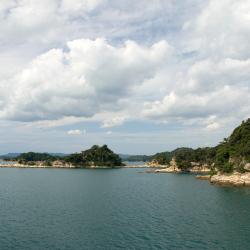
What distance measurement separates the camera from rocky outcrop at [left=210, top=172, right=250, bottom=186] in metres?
105

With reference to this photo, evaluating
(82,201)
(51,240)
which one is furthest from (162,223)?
(82,201)

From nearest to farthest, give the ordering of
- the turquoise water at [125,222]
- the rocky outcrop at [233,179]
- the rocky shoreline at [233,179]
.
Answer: the turquoise water at [125,222] → the rocky shoreline at [233,179] → the rocky outcrop at [233,179]

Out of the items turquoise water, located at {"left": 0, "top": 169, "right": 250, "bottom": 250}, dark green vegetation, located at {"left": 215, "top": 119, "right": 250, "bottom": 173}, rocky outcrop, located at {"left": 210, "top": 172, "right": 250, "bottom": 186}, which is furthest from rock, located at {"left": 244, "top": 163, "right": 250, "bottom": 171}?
turquoise water, located at {"left": 0, "top": 169, "right": 250, "bottom": 250}

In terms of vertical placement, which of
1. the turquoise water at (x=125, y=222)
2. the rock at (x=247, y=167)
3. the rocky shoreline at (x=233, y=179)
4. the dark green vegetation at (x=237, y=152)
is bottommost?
the turquoise water at (x=125, y=222)

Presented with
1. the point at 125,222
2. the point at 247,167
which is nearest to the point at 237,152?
the point at 247,167

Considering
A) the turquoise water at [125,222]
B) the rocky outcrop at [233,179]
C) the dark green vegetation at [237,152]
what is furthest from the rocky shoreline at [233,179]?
the turquoise water at [125,222]

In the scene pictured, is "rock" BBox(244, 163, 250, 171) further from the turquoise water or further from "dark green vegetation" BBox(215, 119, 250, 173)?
the turquoise water

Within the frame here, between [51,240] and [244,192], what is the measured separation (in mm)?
62294

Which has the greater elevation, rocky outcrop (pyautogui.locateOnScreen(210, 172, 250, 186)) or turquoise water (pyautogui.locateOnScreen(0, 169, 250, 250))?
rocky outcrop (pyautogui.locateOnScreen(210, 172, 250, 186))

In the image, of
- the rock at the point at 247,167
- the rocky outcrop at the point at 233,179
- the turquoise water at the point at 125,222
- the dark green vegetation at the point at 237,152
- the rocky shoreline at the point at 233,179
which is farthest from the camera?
the dark green vegetation at the point at 237,152

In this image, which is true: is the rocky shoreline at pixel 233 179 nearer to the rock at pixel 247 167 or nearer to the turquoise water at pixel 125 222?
the rock at pixel 247 167

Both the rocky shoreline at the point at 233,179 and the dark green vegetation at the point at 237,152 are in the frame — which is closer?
the rocky shoreline at the point at 233,179

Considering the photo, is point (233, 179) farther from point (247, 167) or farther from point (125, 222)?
point (125, 222)

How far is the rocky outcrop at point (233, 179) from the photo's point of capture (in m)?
105
